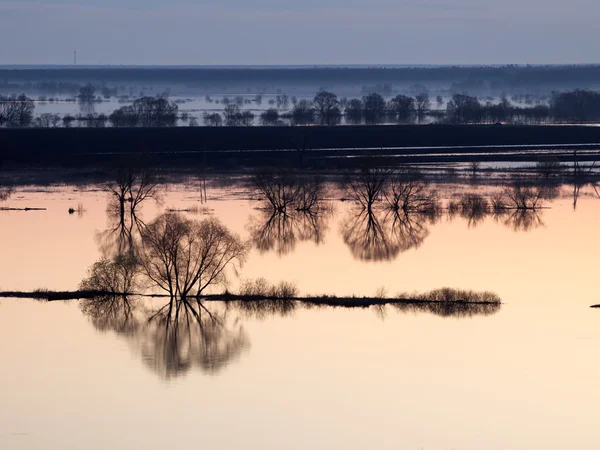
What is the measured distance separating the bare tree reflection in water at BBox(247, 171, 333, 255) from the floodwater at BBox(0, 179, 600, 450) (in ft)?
5.39

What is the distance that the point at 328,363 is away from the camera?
2614cm

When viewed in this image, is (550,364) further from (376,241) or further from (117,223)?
(117,223)

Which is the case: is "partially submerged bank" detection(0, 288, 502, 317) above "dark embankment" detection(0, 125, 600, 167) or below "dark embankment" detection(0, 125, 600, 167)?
below

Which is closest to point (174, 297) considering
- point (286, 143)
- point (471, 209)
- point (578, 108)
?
point (471, 209)

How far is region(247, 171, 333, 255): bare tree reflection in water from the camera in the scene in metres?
41.4

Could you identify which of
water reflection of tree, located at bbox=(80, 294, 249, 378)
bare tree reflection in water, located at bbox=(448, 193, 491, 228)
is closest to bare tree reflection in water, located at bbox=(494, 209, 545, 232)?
bare tree reflection in water, located at bbox=(448, 193, 491, 228)

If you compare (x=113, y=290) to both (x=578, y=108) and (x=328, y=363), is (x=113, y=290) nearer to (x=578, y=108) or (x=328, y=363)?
(x=328, y=363)

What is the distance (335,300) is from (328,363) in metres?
5.36

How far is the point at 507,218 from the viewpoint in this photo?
1820 inches

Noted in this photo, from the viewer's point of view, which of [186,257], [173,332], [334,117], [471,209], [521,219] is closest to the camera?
[173,332]

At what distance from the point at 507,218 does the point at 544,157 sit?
1970 centimetres

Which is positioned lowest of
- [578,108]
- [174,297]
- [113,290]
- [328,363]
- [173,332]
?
[328,363]

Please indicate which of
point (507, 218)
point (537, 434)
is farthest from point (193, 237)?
point (507, 218)

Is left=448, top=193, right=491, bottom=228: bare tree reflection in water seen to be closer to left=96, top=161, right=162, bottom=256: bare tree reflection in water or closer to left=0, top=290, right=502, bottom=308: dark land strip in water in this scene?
left=96, top=161, right=162, bottom=256: bare tree reflection in water
